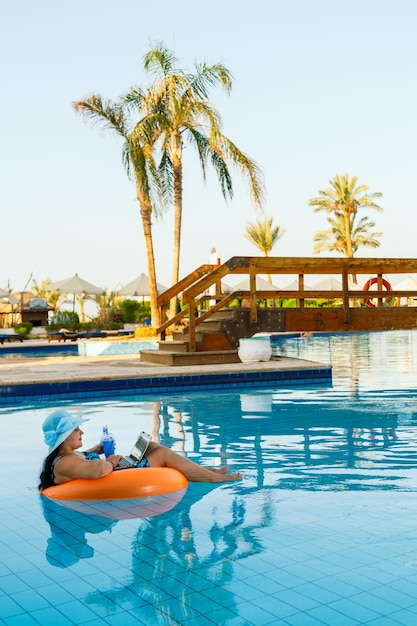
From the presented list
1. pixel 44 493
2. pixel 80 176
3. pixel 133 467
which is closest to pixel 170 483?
pixel 133 467

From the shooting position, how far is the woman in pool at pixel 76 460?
489cm

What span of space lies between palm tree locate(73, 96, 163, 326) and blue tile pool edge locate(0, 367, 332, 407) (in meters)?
8.55

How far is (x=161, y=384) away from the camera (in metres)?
11.2

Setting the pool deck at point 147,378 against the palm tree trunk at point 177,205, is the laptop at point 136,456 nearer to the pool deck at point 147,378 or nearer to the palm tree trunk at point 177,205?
the pool deck at point 147,378

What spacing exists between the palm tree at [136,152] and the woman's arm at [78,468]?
48.4 feet

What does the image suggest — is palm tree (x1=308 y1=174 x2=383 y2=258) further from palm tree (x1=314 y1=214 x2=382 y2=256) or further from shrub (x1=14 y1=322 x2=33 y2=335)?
shrub (x1=14 y1=322 x2=33 y2=335)

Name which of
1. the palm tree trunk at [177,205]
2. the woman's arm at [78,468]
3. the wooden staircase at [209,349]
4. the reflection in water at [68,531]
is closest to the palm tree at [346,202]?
the palm tree trunk at [177,205]

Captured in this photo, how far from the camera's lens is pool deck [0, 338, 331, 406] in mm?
10391

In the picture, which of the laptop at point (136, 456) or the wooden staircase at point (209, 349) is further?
the wooden staircase at point (209, 349)

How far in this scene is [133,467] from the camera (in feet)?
17.0

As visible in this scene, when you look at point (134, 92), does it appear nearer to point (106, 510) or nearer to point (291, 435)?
point (291, 435)

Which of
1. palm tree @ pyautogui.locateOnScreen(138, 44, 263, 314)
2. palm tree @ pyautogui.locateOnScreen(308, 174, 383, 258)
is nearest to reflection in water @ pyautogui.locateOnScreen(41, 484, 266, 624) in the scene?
palm tree @ pyautogui.locateOnScreen(138, 44, 263, 314)

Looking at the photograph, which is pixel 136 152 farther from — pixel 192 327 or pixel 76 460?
pixel 76 460

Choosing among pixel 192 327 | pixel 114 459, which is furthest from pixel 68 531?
pixel 192 327
